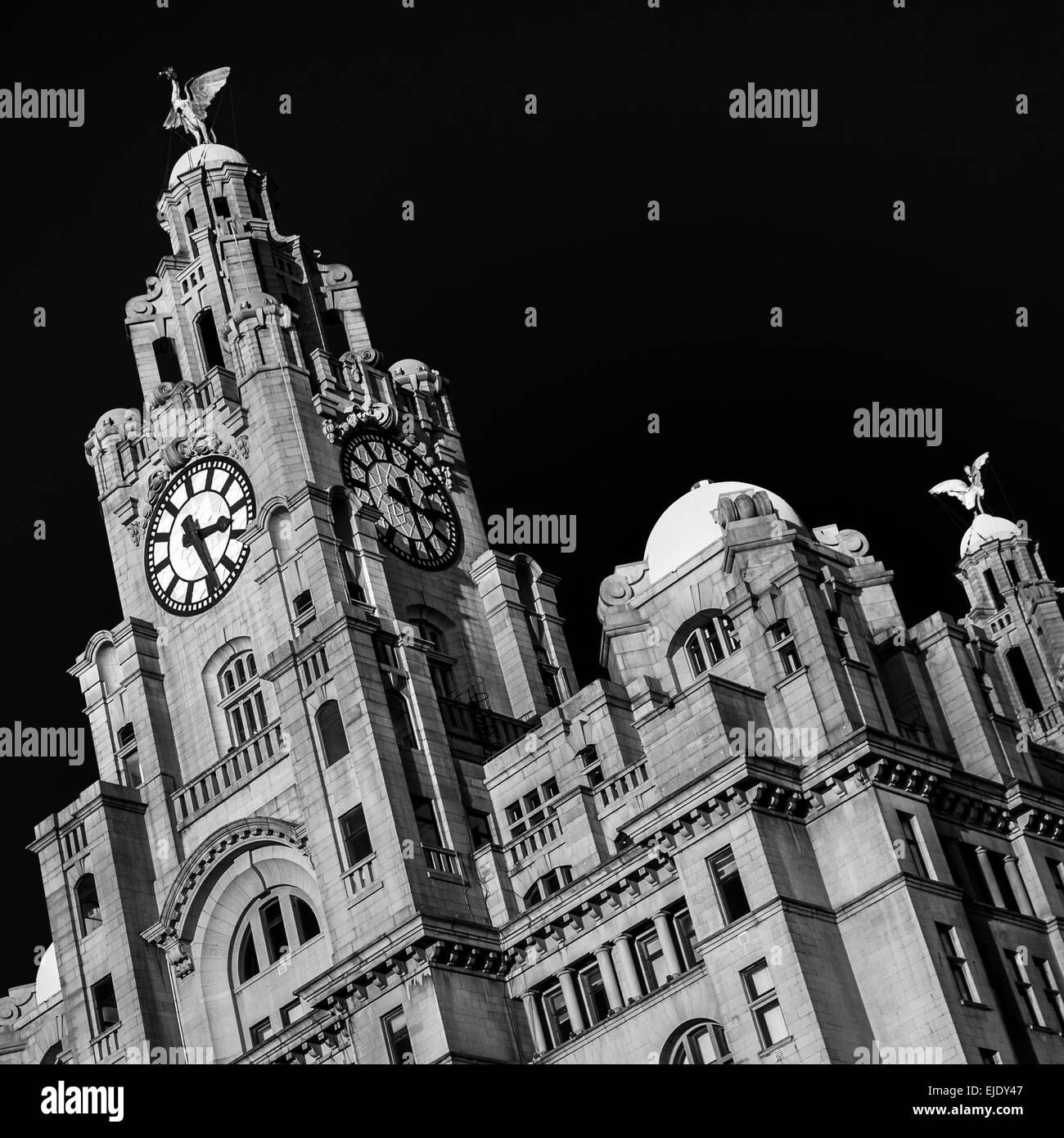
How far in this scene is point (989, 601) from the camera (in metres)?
102

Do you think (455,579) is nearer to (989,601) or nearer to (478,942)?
(478,942)

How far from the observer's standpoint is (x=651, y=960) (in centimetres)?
6906

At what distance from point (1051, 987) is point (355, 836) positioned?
23.7 meters

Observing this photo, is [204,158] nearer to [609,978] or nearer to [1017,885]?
[609,978]

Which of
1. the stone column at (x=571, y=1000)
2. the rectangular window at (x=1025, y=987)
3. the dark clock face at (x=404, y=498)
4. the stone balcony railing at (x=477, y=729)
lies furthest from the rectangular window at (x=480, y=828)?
the rectangular window at (x=1025, y=987)

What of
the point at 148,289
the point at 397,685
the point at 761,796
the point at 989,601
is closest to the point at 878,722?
the point at 761,796

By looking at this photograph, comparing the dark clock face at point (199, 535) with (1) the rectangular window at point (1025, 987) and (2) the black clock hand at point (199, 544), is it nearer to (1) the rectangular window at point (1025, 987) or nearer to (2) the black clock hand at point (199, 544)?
(2) the black clock hand at point (199, 544)

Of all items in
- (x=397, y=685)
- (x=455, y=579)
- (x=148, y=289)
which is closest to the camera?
(x=397, y=685)

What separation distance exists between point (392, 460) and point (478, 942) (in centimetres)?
2419

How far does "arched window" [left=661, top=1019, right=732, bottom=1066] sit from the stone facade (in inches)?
5.1

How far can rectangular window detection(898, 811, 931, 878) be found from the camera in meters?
65.6

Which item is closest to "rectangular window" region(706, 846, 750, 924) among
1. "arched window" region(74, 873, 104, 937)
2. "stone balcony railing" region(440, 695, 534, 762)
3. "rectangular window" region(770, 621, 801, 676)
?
"rectangular window" region(770, 621, 801, 676)

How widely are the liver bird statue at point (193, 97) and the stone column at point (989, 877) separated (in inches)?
1929

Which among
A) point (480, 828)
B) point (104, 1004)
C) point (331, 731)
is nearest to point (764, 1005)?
point (480, 828)
